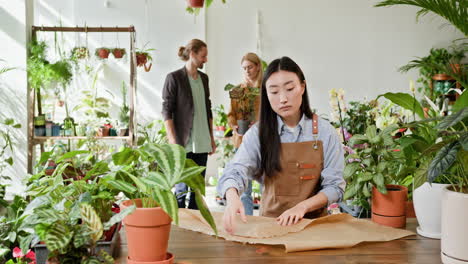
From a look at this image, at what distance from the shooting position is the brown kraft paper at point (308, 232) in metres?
1.46

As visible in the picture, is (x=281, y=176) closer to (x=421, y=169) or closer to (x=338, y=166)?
(x=338, y=166)

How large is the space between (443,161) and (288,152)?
859 mm

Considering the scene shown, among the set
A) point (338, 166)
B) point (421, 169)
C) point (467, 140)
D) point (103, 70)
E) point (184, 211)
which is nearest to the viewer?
point (467, 140)

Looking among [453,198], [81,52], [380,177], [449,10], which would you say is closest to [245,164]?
[380,177]

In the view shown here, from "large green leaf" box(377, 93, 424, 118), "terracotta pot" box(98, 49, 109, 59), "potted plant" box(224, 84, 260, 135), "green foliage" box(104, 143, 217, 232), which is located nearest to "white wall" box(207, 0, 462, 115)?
"terracotta pot" box(98, 49, 109, 59)

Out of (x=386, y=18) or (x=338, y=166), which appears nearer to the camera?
(x=338, y=166)

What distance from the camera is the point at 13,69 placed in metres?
4.02

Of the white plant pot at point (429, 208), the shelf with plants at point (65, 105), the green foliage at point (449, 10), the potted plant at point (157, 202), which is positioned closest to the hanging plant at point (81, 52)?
the shelf with plants at point (65, 105)

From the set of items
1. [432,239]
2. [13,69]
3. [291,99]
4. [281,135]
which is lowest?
[432,239]

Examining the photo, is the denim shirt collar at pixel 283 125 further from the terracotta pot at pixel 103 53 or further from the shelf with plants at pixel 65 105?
the terracotta pot at pixel 103 53

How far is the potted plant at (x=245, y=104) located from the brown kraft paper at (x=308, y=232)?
2.32 meters

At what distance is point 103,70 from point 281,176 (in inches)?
198

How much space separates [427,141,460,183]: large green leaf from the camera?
1218 millimetres

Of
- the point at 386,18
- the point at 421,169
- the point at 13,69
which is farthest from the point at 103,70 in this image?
the point at 421,169
